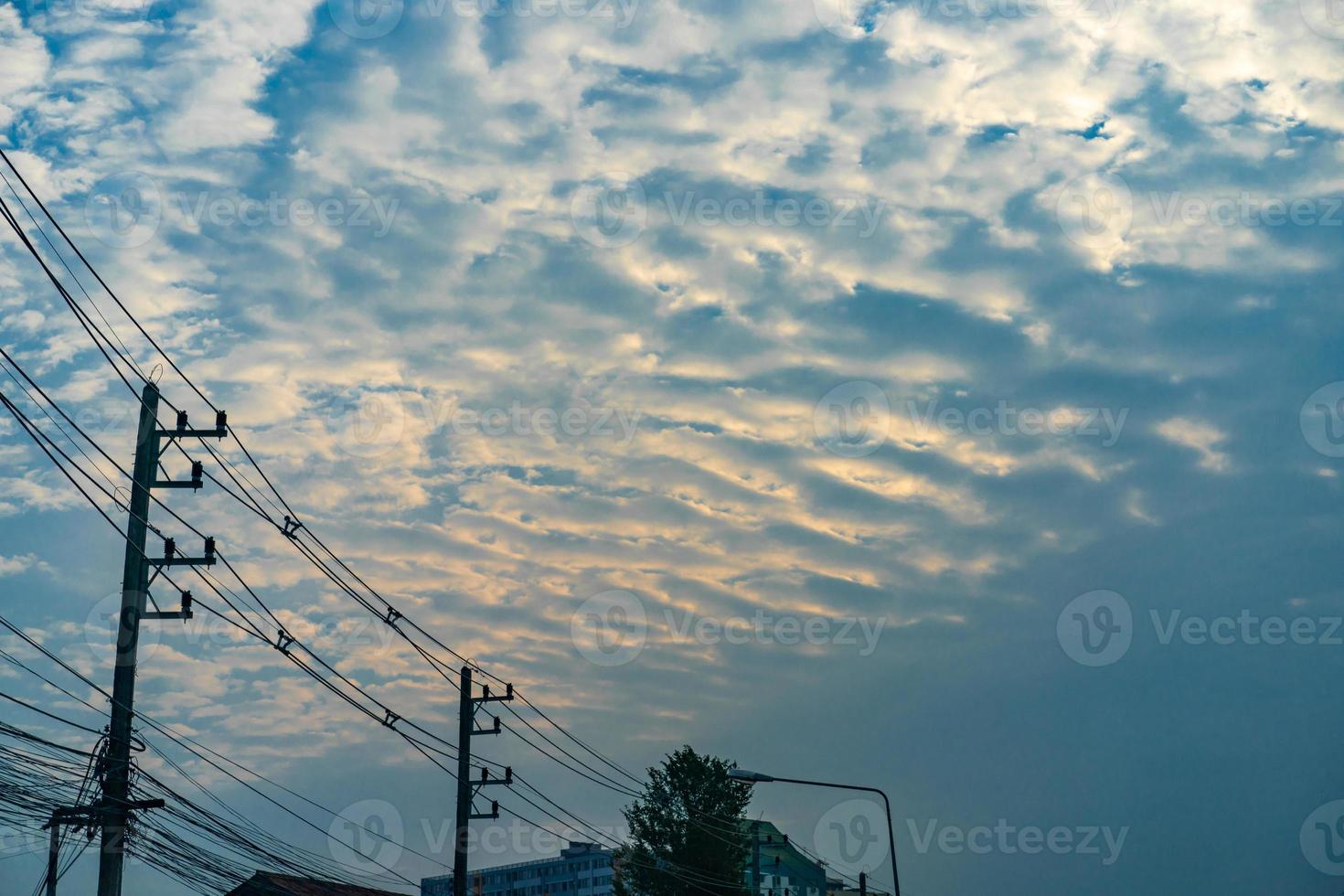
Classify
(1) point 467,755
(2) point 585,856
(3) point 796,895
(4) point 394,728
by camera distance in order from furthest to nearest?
1. (2) point 585,856
2. (3) point 796,895
3. (1) point 467,755
4. (4) point 394,728

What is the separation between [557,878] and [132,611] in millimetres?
167384

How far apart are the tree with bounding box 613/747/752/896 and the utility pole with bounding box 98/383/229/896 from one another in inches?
1421

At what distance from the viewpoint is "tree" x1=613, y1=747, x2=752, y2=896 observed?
5572cm

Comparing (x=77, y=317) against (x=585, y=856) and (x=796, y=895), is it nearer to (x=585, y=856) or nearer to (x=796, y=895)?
(x=796, y=895)

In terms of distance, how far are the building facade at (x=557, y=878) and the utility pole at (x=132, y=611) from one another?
156m

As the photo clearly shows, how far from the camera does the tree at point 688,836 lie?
183ft

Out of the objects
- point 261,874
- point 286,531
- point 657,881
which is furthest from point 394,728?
point 657,881

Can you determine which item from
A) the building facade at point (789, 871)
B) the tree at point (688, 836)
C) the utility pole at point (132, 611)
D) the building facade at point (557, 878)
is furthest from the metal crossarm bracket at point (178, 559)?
the building facade at point (557, 878)

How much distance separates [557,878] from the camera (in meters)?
178

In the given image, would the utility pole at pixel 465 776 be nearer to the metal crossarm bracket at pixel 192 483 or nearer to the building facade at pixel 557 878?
the metal crossarm bracket at pixel 192 483

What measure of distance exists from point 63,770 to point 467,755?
12002 millimetres

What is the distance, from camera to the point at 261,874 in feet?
143

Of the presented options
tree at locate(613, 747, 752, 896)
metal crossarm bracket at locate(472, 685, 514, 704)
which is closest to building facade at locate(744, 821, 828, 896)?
tree at locate(613, 747, 752, 896)

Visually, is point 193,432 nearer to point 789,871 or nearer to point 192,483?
point 192,483
